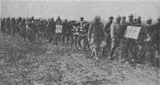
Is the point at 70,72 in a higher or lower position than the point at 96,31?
lower

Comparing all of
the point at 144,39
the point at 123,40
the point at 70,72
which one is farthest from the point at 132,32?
the point at 70,72

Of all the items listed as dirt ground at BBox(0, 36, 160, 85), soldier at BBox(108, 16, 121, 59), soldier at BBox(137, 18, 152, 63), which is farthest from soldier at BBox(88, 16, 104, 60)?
soldier at BBox(137, 18, 152, 63)

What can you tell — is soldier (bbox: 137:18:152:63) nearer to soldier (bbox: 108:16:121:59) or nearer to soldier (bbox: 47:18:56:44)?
soldier (bbox: 108:16:121:59)

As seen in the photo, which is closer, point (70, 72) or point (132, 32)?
point (70, 72)

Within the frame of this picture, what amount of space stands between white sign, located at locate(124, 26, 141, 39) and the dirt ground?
1158 millimetres

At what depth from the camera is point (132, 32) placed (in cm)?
1017

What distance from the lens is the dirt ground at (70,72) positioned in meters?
7.52

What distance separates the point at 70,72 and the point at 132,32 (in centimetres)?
313

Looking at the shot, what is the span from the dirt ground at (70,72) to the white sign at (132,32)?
45.6 inches

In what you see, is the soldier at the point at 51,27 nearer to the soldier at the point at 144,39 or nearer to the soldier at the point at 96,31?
the soldier at the point at 96,31

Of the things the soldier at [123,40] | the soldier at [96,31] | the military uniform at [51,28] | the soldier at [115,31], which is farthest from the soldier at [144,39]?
the military uniform at [51,28]

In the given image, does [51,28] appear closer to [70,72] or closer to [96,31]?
[96,31]

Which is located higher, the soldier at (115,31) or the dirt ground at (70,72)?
the soldier at (115,31)

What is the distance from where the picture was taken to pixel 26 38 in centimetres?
1978
